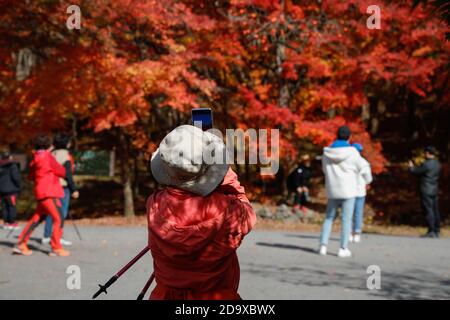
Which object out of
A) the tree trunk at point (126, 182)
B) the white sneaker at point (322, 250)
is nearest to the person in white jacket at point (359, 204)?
the white sneaker at point (322, 250)

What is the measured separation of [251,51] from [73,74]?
5.16 meters

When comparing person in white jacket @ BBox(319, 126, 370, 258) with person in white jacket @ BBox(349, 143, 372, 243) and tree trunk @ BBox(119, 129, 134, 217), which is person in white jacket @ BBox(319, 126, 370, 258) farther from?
tree trunk @ BBox(119, 129, 134, 217)

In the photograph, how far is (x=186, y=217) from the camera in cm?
320

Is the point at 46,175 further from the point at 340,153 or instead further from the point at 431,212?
the point at 431,212

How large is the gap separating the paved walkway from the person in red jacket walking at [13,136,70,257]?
23cm

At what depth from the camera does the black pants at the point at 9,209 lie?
1295cm

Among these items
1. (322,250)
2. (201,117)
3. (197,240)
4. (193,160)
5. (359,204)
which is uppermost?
(201,117)

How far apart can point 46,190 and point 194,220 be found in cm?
612

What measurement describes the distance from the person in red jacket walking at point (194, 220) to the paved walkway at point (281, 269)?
329 centimetres

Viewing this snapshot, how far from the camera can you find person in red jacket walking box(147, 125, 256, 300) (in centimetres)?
310

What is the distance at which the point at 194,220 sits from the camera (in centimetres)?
320

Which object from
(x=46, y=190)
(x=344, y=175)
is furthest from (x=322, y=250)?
(x=46, y=190)
